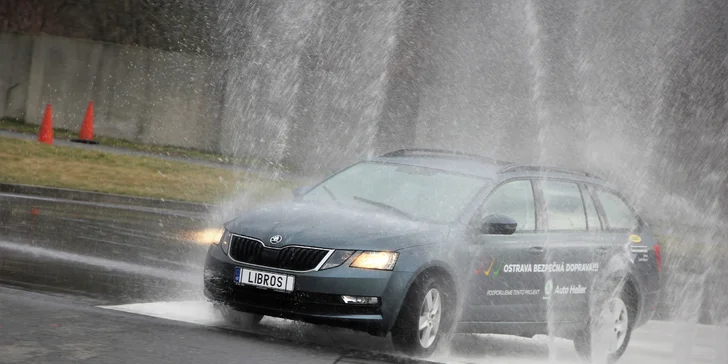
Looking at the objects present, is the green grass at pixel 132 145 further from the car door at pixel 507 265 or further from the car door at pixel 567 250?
the car door at pixel 507 265

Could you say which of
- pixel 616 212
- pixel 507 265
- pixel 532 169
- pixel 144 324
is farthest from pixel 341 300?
pixel 616 212

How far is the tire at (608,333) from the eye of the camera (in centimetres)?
1004

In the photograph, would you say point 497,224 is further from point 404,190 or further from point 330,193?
point 330,193

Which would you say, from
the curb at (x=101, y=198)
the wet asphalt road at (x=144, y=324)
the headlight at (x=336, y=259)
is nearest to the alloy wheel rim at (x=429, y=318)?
the wet asphalt road at (x=144, y=324)

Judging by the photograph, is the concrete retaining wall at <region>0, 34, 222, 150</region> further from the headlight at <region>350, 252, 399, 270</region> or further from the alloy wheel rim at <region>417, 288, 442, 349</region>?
the headlight at <region>350, 252, 399, 270</region>

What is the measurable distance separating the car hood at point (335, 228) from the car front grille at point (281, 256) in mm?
42

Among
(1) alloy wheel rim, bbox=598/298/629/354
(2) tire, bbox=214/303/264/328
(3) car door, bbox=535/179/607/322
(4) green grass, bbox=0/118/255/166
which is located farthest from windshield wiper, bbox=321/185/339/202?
(4) green grass, bbox=0/118/255/166

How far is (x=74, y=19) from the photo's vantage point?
27094mm

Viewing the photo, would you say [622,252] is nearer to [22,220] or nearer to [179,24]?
[22,220]

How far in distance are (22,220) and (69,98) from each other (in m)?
12.3

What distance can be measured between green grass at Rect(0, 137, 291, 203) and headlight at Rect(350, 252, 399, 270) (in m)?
11.6

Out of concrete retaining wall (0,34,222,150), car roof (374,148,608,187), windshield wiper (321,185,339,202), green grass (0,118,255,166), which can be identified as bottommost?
green grass (0,118,255,166)

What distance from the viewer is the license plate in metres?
8.34

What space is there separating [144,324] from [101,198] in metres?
10.9
